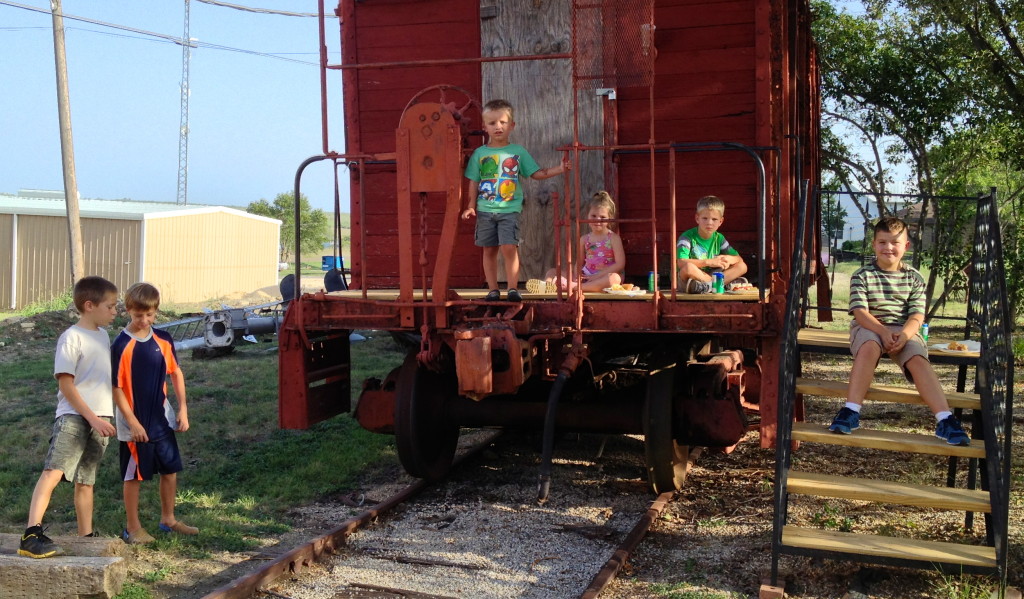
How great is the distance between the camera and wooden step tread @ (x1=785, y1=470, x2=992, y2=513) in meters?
4.38

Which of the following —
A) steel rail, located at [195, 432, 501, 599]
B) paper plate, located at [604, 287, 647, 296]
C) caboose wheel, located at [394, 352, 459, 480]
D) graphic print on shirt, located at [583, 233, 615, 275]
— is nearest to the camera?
steel rail, located at [195, 432, 501, 599]

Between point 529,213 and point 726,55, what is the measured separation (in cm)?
173

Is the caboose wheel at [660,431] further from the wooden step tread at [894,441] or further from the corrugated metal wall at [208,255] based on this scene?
the corrugated metal wall at [208,255]

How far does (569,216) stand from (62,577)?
115 inches

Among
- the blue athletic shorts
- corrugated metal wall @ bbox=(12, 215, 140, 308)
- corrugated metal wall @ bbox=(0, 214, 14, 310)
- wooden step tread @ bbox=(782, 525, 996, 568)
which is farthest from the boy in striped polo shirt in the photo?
corrugated metal wall @ bbox=(0, 214, 14, 310)

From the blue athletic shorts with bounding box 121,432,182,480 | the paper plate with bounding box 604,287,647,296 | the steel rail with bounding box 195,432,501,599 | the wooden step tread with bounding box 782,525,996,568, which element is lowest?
the steel rail with bounding box 195,432,501,599

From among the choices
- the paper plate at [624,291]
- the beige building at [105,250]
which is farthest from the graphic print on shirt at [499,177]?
the beige building at [105,250]

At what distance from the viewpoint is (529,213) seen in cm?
700

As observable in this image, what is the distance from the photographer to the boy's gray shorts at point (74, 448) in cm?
466

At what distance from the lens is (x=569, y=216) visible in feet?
16.8

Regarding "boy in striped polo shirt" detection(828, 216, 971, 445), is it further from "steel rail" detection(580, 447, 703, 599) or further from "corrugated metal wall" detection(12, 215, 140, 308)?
"corrugated metal wall" detection(12, 215, 140, 308)

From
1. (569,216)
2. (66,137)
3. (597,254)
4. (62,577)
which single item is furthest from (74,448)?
(66,137)

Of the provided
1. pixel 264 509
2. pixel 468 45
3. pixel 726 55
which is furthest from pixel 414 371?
pixel 726 55

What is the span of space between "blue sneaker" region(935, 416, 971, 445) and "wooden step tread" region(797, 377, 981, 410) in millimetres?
246
